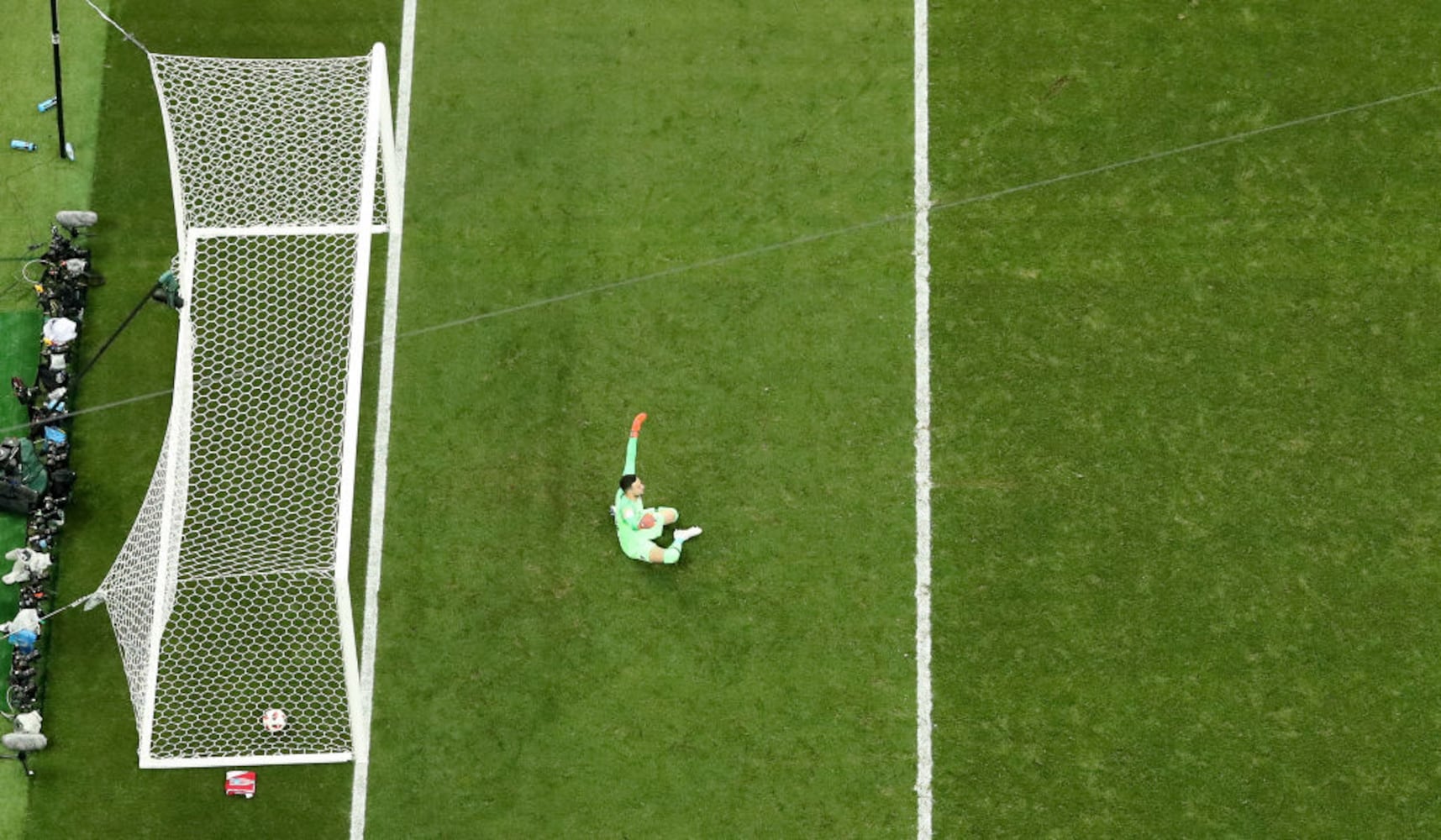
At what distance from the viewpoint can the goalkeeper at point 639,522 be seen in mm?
13688

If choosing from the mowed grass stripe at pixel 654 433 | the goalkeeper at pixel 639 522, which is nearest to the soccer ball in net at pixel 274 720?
the mowed grass stripe at pixel 654 433

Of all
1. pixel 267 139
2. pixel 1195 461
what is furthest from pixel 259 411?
pixel 1195 461

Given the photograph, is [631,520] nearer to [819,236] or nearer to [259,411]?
[819,236]

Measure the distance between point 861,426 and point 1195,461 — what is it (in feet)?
9.48

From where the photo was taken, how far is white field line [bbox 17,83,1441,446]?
578 inches

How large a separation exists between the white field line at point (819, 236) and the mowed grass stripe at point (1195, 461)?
12cm

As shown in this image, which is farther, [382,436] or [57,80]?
[57,80]

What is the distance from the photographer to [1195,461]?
14203mm

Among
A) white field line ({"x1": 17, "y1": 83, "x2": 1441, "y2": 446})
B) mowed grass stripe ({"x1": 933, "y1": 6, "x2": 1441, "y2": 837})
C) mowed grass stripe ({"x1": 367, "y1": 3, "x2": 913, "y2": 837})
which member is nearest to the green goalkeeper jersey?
mowed grass stripe ({"x1": 367, "y1": 3, "x2": 913, "y2": 837})

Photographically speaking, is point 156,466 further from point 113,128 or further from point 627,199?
point 627,199

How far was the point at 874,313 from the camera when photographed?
1463 centimetres

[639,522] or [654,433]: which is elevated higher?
[654,433]

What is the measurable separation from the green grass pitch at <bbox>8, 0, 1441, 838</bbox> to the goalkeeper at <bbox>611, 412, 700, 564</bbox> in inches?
10.1

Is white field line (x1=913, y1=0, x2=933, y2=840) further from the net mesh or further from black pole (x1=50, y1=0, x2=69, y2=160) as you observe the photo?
black pole (x1=50, y1=0, x2=69, y2=160)
